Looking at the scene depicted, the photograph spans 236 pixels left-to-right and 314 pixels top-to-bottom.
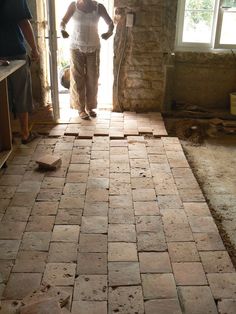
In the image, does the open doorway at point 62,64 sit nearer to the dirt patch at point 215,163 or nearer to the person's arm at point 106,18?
the person's arm at point 106,18

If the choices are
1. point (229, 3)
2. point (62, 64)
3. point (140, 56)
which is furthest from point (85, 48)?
point (62, 64)

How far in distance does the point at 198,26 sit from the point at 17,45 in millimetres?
2609

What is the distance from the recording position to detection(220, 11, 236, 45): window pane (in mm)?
4891

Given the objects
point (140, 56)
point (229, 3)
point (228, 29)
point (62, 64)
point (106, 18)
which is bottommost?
point (62, 64)

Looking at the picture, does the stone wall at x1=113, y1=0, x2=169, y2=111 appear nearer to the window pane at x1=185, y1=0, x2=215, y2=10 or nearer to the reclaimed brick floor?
the window pane at x1=185, y1=0, x2=215, y2=10

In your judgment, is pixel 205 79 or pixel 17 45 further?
pixel 205 79

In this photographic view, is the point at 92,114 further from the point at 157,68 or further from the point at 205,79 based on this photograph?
the point at 205,79

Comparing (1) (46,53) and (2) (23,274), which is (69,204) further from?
(1) (46,53)

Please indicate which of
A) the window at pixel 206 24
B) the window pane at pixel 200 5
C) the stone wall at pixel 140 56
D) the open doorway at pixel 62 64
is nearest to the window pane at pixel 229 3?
the window at pixel 206 24

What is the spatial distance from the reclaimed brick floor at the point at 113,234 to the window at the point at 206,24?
6.22 ft

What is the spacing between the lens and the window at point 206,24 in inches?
191

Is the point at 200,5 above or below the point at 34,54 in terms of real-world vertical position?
above

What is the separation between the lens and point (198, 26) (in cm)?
498

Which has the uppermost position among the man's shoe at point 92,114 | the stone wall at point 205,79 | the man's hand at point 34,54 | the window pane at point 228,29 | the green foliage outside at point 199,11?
the green foliage outside at point 199,11
